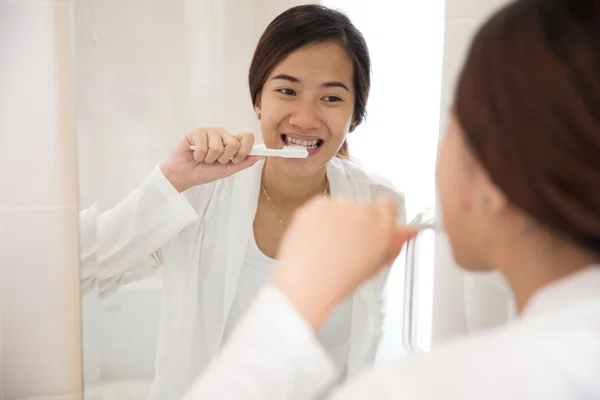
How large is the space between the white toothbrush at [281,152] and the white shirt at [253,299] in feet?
0.38

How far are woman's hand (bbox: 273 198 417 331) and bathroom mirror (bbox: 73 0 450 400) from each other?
0.87 feet

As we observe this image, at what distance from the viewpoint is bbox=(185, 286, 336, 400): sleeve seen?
0.39 meters

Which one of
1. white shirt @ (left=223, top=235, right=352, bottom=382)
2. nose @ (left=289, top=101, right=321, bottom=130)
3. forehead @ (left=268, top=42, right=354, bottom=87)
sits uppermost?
forehead @ (left=268, top=42, right=354, bottom=87)

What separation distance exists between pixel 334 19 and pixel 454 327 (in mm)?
406

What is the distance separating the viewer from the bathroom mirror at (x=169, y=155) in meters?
0.68

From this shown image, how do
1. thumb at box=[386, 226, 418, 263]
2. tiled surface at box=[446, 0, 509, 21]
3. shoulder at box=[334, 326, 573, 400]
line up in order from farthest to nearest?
tiled surface at box=[446, 0, 509, 21] < thumb at box=[386, 226, 418, 263] < shoulder at box=[334, 326, 573, 400]

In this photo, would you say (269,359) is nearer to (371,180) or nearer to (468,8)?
(371,180)

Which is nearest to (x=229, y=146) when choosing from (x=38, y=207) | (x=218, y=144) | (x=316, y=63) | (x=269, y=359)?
(x=218, y=144)

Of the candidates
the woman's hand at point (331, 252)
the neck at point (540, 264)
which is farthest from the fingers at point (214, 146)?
the neck at point (540, 264)

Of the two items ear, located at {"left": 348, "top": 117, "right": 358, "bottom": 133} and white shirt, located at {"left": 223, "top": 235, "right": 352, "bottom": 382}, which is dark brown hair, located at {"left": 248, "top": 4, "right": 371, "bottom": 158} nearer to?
ear, located at {"left": 348, "top": 117, "right": 358, "bottom": 133}

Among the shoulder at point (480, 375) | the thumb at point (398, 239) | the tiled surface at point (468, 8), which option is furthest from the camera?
the tiled surface at point (468, 8)

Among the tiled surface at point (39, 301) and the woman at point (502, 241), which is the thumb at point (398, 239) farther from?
the tiled surface at point (39, 301)

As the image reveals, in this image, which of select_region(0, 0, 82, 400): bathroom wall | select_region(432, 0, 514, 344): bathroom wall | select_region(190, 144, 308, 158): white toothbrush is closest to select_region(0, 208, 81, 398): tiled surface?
select_region(0, 0, 82, 400): bathroom wall

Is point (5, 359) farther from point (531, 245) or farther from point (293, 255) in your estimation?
point (531, 245)
